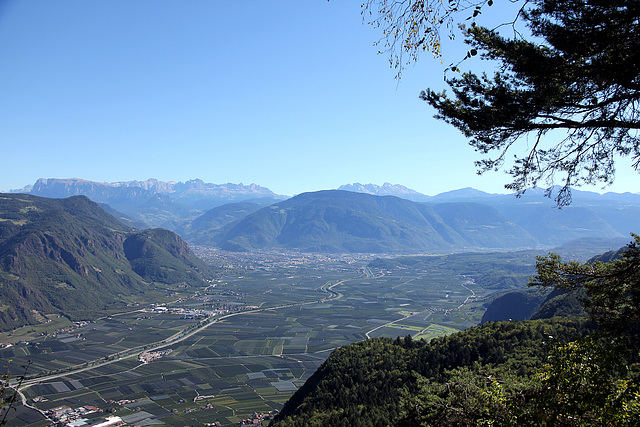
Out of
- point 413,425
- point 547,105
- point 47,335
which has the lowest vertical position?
point 47,335

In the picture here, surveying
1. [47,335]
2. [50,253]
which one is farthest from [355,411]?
[50,253]

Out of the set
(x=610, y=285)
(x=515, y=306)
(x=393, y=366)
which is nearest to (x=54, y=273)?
(x=393, y=366)

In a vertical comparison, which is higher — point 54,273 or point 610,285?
point 610,285

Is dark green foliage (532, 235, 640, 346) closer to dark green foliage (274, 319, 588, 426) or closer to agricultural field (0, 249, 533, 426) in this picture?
dark green foliage (274, 319, 588, 426)

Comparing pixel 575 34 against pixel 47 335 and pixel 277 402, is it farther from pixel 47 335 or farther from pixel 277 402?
pixel 47 335

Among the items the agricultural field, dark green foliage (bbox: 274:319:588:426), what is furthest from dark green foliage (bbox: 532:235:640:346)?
the agricultural field

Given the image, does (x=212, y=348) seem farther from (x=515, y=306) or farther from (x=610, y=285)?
(x=610, y=285)

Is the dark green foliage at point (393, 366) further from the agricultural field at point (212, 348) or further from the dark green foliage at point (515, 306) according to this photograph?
the dark green foliage at point (515, 306)
